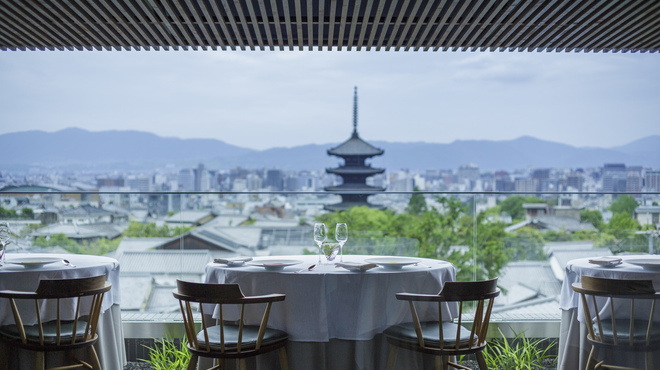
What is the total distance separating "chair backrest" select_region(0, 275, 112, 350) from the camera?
273 centimetres

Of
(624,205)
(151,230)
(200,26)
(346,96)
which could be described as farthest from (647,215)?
(346,96)

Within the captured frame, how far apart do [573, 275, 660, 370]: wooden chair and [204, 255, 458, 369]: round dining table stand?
0.75 m

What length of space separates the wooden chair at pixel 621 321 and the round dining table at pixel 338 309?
0.75 m

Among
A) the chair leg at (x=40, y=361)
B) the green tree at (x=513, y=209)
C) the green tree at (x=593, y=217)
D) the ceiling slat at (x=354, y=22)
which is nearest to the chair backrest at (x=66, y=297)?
the chair leg at (x=40, y=361)

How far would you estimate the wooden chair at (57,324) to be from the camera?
2734 mm

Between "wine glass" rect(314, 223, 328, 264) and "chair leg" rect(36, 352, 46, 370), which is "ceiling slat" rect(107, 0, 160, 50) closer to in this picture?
"wine glass" rect(314, 223, 328, 264)

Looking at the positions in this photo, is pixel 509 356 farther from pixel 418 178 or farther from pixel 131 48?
Result: pixel 418 178

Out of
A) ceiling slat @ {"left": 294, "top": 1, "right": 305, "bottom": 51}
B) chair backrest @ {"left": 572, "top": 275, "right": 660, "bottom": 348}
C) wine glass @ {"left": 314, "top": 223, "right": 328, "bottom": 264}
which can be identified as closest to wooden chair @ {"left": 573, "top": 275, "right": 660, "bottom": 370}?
chair backrest @ {"left": 572, "top": 275, "right": 660, "bottom": 348}

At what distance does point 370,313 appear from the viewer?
9.20 ft

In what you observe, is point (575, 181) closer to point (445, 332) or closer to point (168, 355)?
point (168, 355)

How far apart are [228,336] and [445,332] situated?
3.33ft

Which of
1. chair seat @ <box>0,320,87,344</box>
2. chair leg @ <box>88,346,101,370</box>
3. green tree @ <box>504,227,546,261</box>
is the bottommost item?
chair leg @ <box>88,346,101,370</box>

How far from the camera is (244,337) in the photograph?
270 cm

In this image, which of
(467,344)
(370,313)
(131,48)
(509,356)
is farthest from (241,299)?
(131,48)
